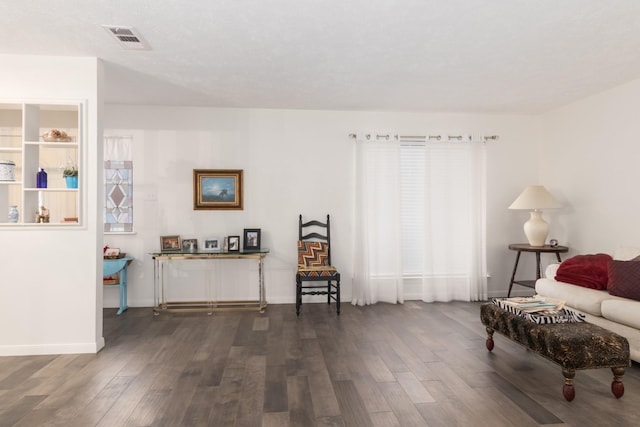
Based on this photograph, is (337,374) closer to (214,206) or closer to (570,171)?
(214,206)

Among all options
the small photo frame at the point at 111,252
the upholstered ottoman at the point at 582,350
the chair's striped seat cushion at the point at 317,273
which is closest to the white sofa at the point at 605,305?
the upholstered ottoman at the point at 582,350

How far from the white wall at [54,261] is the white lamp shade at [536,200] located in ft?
15.4

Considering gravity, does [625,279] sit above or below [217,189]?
below

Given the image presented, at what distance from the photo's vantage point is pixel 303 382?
2.92 meters

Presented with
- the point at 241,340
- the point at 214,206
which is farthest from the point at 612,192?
the point at 214,206

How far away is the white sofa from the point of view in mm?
3150

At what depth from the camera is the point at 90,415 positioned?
2.45m

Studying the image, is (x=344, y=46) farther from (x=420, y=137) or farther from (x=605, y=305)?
(x=605, y=305)

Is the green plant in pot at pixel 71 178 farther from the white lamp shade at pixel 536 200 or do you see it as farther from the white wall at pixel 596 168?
the white wall at pixel 596 168

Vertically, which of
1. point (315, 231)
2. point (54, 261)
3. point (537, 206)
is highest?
point (537, 206)

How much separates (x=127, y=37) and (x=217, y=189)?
7.91 feet

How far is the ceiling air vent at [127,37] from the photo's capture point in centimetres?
295

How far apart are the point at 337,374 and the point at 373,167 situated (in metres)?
3.07

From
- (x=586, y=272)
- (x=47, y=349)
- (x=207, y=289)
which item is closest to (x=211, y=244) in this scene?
(x=207, y=289)
